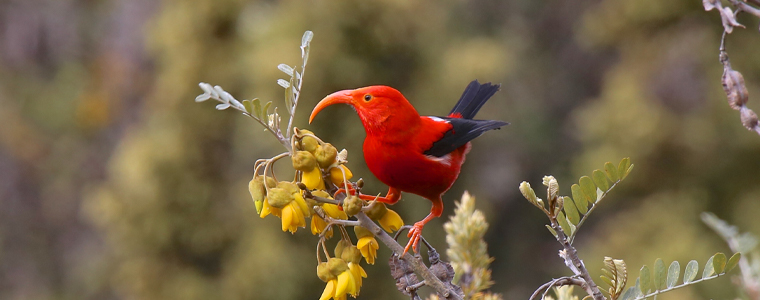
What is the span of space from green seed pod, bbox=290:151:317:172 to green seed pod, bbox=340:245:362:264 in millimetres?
164

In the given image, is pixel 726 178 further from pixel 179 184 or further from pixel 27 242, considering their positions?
pixel 27 242

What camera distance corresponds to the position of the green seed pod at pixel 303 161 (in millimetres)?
1005

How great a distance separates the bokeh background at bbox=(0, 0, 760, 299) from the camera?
457cm

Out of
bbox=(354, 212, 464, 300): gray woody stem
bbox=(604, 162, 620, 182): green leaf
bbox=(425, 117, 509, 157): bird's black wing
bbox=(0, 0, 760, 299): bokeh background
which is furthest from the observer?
bbox=(0, 0, 760, 299): bokeh background

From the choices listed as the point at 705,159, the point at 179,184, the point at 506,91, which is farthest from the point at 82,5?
the point at 705,159

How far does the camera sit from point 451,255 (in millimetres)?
1227

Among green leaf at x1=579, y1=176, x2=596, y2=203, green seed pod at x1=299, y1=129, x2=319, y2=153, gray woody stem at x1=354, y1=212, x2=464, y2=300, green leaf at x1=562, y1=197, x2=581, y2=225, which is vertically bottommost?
gray woody stem at x1=354, y1=212, x2=464, y2=300

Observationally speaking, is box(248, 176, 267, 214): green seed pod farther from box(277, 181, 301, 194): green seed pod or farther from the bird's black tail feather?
the bird's black tail feather

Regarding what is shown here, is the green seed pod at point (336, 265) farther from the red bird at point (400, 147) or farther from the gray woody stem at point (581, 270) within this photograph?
the red bird at point (400, 147)

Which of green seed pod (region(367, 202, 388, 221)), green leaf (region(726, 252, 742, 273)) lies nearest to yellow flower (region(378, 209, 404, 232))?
green seed pod (region(367, 202, 388, 221))

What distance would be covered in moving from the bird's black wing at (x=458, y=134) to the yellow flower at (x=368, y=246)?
0.63 m

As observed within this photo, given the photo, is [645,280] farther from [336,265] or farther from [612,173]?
[336,265]

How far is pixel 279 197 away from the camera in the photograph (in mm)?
1041

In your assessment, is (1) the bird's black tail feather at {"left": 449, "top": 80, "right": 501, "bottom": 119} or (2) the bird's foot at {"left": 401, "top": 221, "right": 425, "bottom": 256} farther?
(1) the bird's black tail feather at {"left": 449, "top": 80, "right": 501, "bottom": 119}
